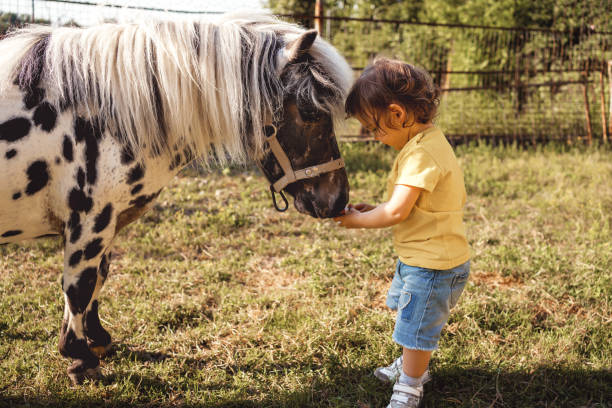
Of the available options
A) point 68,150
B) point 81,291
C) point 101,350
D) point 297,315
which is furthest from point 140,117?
point 297,315

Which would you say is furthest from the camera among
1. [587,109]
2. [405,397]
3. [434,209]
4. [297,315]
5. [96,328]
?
[587,109]

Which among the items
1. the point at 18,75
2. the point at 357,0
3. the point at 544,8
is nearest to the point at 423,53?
the point at 544,8

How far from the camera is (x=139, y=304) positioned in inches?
117

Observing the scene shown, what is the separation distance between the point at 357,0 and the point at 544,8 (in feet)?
15.4

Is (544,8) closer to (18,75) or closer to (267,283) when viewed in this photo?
(267,283)

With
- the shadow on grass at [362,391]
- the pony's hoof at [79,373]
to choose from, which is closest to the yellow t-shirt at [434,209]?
the shadow on grass at [362,391]

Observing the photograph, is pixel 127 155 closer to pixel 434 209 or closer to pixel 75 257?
pixel 75 257

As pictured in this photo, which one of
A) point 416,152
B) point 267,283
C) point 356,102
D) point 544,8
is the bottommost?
point 267,283

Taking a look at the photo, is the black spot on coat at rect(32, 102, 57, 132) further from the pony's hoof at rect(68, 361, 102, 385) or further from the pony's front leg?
the pony's hoof at rect(68, 361, 102, 385)

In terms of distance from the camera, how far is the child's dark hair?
6.16 feet

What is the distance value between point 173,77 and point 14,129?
658mm

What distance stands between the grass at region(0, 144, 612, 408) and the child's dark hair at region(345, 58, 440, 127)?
1336 millimetres

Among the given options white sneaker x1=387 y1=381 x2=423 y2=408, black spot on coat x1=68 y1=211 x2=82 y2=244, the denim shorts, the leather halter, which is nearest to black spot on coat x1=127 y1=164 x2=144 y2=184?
black spot on coat x1=68 y1=211 x2=82 y2=244

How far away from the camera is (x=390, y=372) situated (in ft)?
7.57
